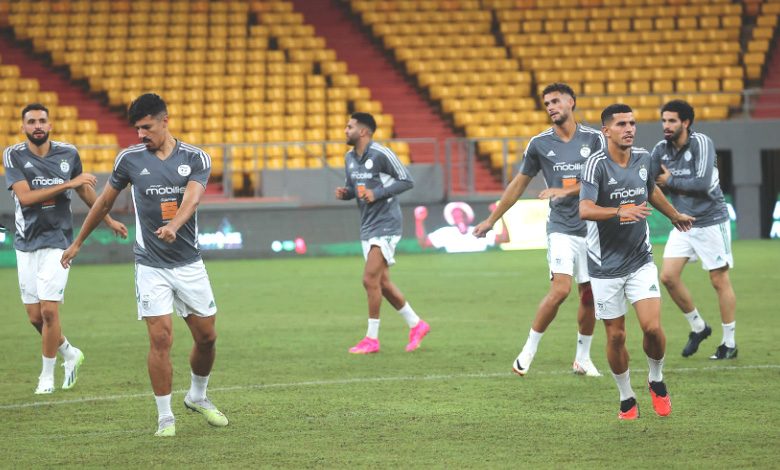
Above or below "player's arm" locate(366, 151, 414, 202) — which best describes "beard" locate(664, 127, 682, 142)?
above

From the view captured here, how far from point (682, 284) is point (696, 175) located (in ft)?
3.34

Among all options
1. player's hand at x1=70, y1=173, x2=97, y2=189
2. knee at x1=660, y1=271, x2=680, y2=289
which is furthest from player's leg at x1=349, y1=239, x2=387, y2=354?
player's hand at x1=70, y1=173, x2=97, y2=189

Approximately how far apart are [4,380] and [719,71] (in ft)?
74.7

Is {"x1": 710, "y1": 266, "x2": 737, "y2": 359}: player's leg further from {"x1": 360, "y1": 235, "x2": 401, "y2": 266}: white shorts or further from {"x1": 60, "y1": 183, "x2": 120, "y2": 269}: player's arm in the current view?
{"x1": 60, "y1": 183, "x2": 120, "y2": 269}: player's arm

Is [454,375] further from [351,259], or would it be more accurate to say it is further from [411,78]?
[411,78]

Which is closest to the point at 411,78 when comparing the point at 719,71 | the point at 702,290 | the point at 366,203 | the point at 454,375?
the point at 719,71

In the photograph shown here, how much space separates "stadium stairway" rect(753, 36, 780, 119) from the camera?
27391mm

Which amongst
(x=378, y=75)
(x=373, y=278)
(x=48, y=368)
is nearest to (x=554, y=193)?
(x=373, y=278)

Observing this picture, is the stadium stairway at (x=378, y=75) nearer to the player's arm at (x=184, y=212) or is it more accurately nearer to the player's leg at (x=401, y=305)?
the player's leg at (x=401, y=305)

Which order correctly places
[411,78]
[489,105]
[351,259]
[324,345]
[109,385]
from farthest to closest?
[411,78], [489,105], [351,259], [324,345], [109,385]

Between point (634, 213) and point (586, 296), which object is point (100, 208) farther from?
point (586, 296)

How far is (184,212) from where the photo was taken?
7348 mm

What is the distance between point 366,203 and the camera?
1189cm

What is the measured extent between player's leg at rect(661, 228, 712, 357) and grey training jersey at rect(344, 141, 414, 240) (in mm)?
2680
